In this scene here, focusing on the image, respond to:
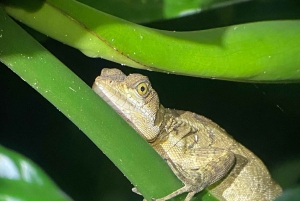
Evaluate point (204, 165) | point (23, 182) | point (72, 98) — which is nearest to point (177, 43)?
point (72, 98)

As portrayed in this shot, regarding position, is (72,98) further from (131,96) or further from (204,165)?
(204,165)

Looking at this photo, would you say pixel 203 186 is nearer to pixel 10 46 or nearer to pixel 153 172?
pixel 153 172

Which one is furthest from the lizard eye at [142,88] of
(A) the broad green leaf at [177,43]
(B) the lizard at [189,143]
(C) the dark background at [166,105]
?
(A) the broad green leaf at [177,43]

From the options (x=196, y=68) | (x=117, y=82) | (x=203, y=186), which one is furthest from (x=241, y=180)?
(x=196, y=68)

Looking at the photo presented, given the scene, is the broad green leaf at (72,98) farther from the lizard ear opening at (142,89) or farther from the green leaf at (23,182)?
the lizard ear opening at (142,89)

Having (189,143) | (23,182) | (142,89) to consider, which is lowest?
(23,182)

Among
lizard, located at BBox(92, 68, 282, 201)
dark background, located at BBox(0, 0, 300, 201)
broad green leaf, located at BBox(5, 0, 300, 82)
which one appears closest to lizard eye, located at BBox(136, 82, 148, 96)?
lizard, located at BBox(92, 68, 282, 201)

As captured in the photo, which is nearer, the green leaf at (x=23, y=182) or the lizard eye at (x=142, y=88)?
the green leaf at (x=23, y=182)

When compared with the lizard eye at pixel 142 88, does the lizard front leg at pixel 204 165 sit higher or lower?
lower
